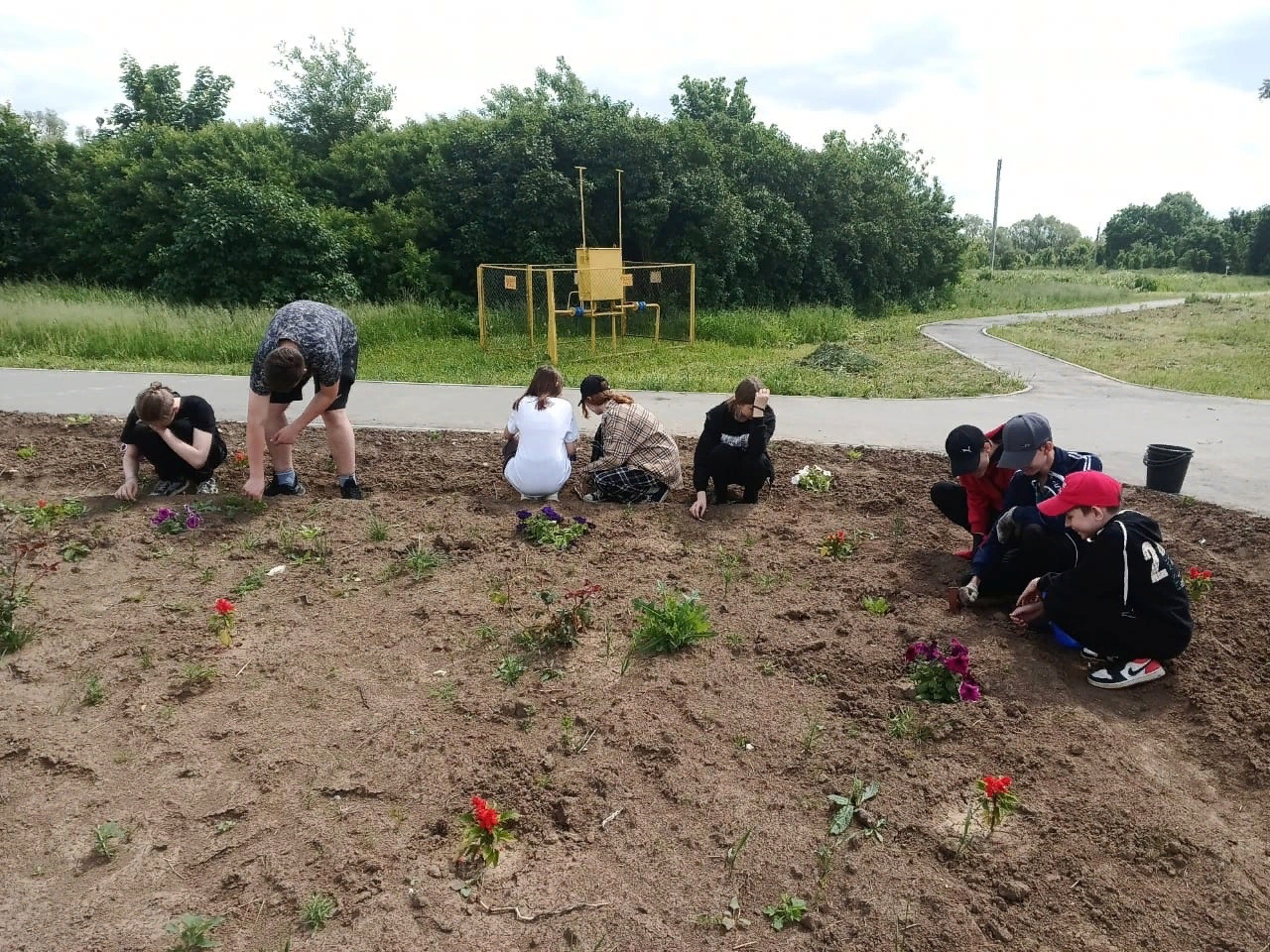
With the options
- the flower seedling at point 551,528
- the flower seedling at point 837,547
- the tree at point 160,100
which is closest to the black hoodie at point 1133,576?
the flower seedling at point 837,547

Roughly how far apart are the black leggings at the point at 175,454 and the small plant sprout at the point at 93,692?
8.01ft

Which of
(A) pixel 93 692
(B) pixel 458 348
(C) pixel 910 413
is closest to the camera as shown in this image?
(A) pixel 93 692

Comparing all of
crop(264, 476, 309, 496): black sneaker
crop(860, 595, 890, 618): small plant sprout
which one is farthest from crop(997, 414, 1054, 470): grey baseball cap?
crop(264, 476, 309, 496): black sneaker

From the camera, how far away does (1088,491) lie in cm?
360

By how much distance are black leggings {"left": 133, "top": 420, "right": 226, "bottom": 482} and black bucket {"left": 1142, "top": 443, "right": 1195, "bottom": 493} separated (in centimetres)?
668

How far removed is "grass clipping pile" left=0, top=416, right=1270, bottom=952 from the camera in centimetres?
260

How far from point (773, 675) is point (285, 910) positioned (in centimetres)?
210

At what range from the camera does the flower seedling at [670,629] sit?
402cm

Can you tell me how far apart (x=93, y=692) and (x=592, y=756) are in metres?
2.13

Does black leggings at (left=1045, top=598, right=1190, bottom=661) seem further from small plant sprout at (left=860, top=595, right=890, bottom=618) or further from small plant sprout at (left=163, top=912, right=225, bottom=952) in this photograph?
small plant sprout at (left=163, top=912, right=225, bottom=952)

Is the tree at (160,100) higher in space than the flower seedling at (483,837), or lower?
higher

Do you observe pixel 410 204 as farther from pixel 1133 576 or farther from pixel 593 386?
pixel 1133 576

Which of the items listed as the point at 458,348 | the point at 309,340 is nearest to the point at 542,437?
the point at 309,340

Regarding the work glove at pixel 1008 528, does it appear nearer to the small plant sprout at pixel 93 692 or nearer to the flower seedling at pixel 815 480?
the flower seedling at pixel 815 480
